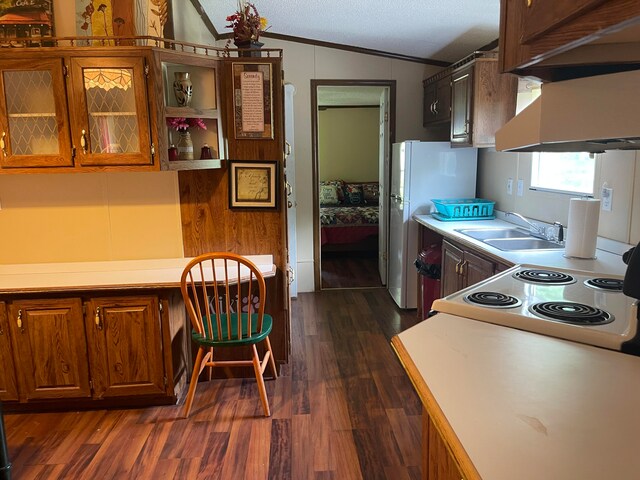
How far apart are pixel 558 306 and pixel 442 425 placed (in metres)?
0.77

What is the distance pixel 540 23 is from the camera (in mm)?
1017

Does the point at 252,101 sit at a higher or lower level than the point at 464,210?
higher

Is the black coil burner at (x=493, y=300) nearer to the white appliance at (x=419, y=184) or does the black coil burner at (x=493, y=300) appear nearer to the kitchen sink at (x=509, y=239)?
the kitchen sink at (x=509, y=239)

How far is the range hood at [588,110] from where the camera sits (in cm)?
109

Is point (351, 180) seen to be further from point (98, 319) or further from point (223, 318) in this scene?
point (98, 319)

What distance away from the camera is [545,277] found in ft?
6.02

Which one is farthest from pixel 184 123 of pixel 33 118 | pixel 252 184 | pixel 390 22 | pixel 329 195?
pixel 329 195

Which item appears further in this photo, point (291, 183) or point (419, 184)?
point (291, 183)

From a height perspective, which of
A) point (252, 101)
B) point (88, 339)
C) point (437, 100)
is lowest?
point (88, 339)

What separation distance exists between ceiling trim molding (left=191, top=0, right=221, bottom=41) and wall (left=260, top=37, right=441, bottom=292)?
46cm

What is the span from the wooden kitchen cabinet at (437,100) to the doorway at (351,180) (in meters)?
0.33

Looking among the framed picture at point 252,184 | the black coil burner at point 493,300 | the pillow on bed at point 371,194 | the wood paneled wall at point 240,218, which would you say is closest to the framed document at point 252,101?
the wood paneled wall at point 240,218

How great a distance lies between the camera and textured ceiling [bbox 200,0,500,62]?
320 centimetres

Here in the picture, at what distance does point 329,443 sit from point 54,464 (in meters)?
1.30
